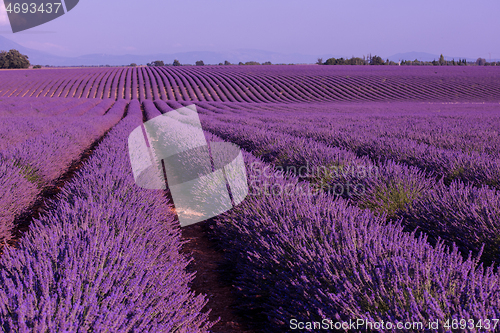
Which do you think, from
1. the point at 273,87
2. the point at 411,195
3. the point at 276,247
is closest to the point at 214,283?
the point at 276,247

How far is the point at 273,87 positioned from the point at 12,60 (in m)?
51.9

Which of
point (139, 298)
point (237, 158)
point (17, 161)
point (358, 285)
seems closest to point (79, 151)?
point (17, 161)

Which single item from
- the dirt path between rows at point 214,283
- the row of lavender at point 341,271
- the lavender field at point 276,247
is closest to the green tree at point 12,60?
the lavender field at point 276,247

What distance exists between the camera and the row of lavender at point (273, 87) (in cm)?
2755

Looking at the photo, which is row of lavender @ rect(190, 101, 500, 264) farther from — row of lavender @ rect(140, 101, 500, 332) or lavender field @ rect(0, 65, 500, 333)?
row of lavender @ rect(140, 101, 500, 332)

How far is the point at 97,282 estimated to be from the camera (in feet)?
4.17

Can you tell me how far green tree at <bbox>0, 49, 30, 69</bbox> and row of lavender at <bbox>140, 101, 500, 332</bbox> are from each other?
225 feet

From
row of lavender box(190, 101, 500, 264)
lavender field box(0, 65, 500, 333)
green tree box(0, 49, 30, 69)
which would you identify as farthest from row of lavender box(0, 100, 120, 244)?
green tree box(0, 49, 30, 69)

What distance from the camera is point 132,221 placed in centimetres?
216

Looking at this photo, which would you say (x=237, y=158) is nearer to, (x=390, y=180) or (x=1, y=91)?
(x=390, y=180)

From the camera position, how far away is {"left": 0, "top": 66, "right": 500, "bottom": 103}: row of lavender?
27.5m

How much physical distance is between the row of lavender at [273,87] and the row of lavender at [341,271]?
1008 inches

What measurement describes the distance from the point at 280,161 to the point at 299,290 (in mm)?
3253

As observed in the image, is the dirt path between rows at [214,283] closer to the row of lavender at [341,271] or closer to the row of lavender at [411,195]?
the row of lavender at [341,271]
